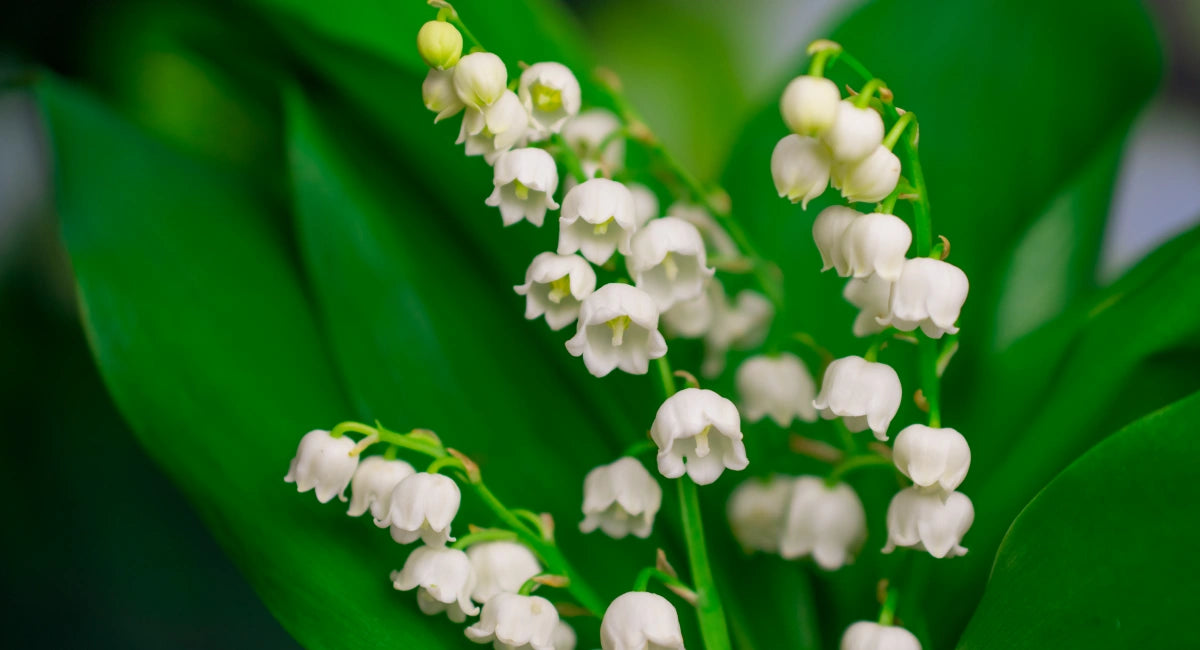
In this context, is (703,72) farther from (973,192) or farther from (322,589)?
(322,589)

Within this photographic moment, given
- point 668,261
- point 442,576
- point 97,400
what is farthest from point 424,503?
point 97,400

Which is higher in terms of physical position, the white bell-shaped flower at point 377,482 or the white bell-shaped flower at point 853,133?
the white bell-shaped flower at point 853,133

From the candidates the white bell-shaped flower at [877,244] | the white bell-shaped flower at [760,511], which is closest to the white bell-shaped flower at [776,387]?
the white bell-shaped flower at [760,511]

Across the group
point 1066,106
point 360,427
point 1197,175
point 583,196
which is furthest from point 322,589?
point 1197,175

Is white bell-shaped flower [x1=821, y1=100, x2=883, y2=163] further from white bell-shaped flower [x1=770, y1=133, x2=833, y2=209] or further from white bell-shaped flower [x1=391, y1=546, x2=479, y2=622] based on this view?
white bell-shaped flower [x1=391, y1=546, x2=479, y2=622]

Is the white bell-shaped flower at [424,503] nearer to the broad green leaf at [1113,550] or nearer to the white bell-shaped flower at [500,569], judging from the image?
the white bell-shaped flower at [500,569]

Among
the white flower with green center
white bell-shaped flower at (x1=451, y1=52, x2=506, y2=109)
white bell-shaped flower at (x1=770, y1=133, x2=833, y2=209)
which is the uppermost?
white bell-shaped flower at (x1=451, y1=52, x2=506, y2=109)

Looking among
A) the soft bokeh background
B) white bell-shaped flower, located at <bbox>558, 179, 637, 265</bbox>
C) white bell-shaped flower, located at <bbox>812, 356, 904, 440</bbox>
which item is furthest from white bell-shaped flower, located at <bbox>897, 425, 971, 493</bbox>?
the soft bokeh background
